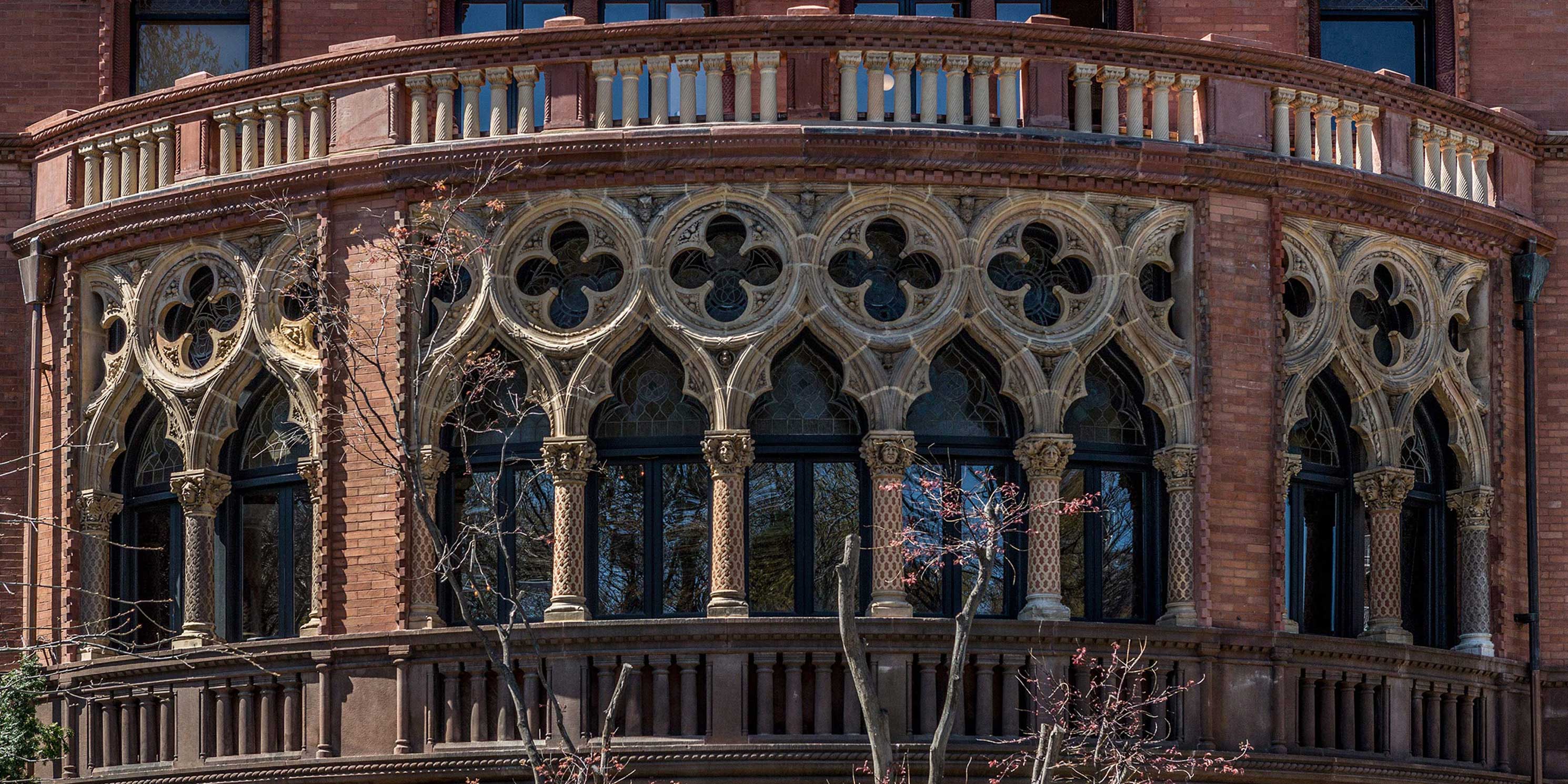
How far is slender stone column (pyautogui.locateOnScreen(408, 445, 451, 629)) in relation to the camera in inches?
960

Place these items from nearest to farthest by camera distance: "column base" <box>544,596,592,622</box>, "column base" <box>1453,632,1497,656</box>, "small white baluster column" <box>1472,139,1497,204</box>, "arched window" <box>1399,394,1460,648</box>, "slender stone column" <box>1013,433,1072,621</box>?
"column base" <box>544,596,592,622</box> < "slender stone column" <box>1013,433,1072,621</box> < "column base" <box>1453,632,1497,656</box> < "arched window" <box>1399,394,1460,648</box> < "small white baluster column" <box>1472,139,1497,204</box>

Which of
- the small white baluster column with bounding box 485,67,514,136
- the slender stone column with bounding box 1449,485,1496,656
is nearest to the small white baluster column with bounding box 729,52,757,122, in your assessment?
the small white baluster column with bounding box 485,67,514,136

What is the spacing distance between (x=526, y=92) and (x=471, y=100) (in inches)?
19.3

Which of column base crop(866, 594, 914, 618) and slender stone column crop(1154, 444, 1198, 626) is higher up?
slender stone column crop(1154, 444, 1198, 626)

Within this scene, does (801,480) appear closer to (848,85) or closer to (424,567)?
(424,567)

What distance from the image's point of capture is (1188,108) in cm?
2536

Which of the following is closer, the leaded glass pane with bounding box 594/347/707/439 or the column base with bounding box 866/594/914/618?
the column base with bounding box 866/594/914/618

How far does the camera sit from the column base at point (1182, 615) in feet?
80.3

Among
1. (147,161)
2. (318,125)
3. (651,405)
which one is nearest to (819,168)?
(651,405)

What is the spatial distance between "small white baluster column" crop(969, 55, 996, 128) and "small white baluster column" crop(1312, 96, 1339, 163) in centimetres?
314

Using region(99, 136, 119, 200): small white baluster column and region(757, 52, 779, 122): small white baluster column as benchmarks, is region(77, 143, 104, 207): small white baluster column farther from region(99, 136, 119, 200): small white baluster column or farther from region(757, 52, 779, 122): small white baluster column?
region(757, 52, 779, 122): small white baluster column

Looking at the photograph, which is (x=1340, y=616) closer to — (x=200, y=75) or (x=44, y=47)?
(x=200, y=75)

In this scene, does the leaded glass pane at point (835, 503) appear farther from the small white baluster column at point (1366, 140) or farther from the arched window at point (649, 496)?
the small white baluster column at point (1366, 140)

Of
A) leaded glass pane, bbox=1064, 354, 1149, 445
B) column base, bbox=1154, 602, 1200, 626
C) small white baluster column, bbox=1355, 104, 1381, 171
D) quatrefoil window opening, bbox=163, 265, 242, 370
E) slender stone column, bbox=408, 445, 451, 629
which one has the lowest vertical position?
column base, bbox=1154, 602, 1200, 626
